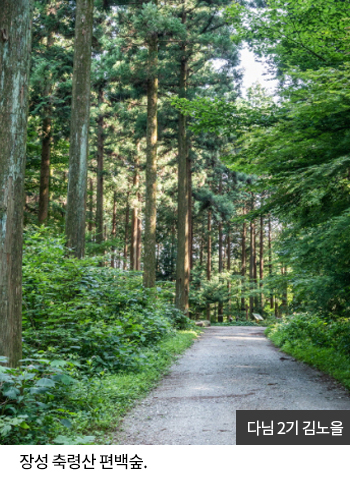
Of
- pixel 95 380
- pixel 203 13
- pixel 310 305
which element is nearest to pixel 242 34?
pixel 310 305

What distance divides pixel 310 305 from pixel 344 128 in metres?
3.42

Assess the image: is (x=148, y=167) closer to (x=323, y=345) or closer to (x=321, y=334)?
(x=321, y=334)

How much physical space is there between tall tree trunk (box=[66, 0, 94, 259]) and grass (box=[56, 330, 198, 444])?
12.6 ft

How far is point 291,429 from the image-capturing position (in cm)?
416

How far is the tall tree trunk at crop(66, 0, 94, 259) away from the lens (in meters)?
10.3

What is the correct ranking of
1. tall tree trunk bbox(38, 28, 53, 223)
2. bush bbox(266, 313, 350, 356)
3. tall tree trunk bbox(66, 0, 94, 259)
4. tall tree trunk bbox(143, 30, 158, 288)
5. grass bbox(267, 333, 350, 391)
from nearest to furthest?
grass bbox(267, 333, 350, 391) → bush bbox(266, 313, 350, 356) → tall tree trunk bbox(66, 0, 94, 259) → tall tree trunk bbox(143, 30, 158, 288) → tall tree trunk bbox(38, 28, 53, 223)

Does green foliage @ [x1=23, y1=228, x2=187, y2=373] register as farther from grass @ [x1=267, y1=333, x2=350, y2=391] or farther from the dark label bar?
grass @ [x1=267, y1=333, x2=350, y2=391]

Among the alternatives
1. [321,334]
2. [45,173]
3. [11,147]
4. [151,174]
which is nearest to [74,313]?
[11,147]

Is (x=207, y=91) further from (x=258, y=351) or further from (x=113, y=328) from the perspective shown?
(x=113, y=328)

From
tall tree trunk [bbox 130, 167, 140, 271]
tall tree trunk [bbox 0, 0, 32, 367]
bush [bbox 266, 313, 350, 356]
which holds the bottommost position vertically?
bush [bbox 266, 313, 350, 356]

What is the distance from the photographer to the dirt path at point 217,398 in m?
4.75

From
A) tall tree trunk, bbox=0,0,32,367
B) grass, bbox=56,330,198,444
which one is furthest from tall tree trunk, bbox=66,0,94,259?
tall tree trunk, bbox=0,0,32,367

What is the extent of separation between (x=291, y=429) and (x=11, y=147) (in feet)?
13.2

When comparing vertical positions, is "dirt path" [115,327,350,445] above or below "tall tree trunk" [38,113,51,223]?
below
